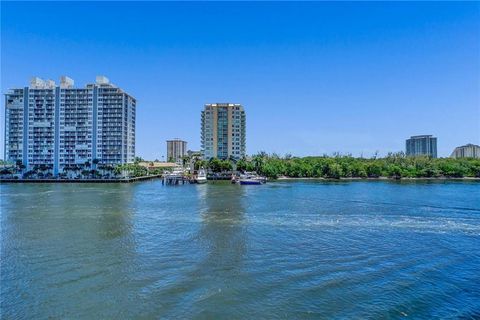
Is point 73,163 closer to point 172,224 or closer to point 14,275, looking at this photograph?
point 172,224

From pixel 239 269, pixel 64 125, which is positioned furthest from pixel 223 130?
pixel 239 269

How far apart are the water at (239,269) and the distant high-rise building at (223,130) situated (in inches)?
4156

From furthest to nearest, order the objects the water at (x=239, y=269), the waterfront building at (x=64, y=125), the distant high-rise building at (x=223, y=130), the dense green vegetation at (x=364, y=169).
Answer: the dense green vegetation at (x=364, y=169) < the distant high-rise building at (x=223, y=130) < the waterfront building at (x=64, y=125) < the water at (x=239, y=269)

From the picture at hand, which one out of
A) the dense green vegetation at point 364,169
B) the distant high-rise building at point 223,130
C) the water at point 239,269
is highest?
the distant high-rise building at point 223,130

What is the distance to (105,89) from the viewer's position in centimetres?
13025

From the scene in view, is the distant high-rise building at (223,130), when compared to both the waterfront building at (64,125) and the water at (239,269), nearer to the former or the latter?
the waterfront building at (64,125)

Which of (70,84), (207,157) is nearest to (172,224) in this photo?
(207,157)

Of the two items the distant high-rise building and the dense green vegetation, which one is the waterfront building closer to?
the distant high-rise building

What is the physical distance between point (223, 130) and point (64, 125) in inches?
2416

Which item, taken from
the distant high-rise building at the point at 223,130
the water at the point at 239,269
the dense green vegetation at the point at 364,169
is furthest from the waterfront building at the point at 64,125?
the water at the point at 239,269

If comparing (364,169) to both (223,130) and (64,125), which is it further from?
(64,125)

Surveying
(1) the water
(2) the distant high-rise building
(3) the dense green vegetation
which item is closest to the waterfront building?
(2) the distant high-rise building

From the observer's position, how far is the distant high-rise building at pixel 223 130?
138 meters

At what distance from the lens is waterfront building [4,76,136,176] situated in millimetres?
128375
